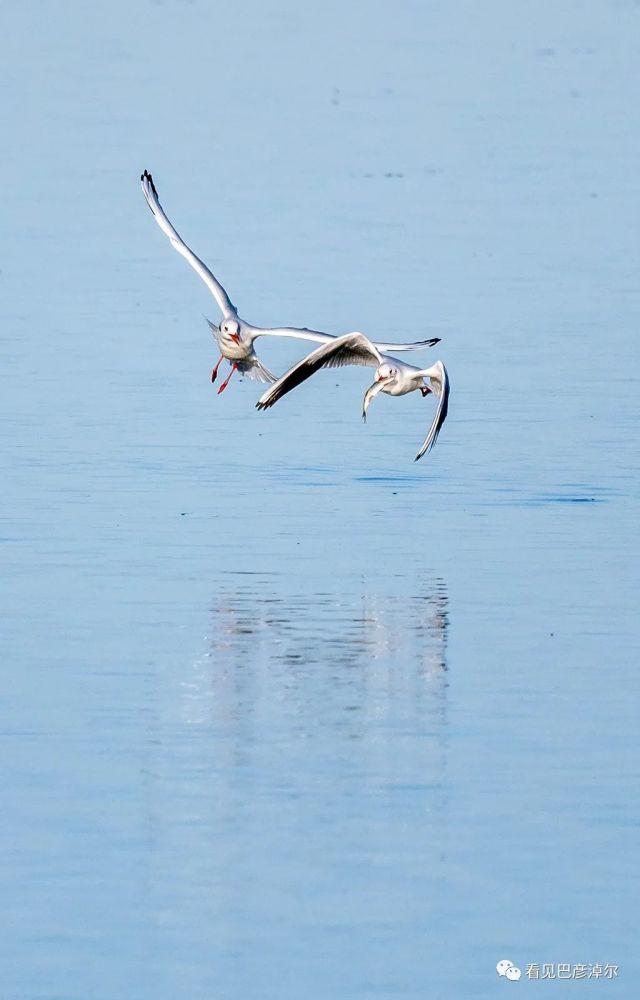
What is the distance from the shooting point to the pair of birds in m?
19.7

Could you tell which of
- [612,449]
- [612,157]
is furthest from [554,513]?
[612,157]

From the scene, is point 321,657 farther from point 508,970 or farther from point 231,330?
point 231,330

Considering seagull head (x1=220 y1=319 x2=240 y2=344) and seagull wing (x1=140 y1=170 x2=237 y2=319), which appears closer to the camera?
seagull head (x1=220 y1=319 x2=240 y2=344)

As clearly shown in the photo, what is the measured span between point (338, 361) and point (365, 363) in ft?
0.87

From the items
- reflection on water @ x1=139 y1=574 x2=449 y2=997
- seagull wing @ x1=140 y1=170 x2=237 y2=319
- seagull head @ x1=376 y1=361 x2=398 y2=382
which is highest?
seagull wing @ x1=140 y1=170 x2=237 y2=319

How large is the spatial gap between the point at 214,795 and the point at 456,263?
19.1 meters

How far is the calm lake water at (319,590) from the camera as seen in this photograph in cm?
1138

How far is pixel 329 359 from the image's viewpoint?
67.3 ft

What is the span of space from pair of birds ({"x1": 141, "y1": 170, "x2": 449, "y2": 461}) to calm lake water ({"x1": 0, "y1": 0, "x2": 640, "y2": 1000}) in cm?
75

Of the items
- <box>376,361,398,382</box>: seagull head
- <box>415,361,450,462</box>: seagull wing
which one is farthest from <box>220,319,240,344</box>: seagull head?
<box>415,361,450,462</box>: seagull wing

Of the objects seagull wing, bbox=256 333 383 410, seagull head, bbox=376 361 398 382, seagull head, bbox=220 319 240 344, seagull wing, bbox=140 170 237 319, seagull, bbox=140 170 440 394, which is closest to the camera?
seagull wing, bbox=256 333 383 410

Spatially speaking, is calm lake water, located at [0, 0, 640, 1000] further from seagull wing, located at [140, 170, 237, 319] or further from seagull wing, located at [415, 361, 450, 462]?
seagull wing, located at [140, 170, 237, 319]

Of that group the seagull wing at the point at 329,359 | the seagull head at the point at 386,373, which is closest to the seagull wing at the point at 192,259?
the seagull wing at the point at 329,359

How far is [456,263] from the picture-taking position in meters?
31.3
